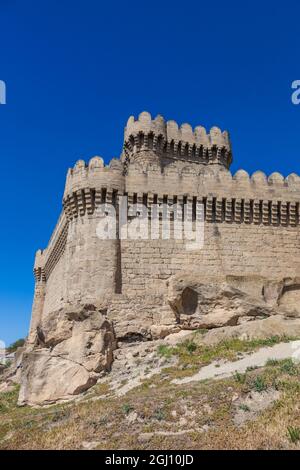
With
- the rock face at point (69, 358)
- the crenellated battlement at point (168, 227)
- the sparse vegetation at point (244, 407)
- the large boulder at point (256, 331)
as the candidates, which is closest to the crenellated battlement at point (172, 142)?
the crenellated battlement at point (168, 227)

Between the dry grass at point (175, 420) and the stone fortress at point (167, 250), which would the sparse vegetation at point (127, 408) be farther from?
the stone fortress at point (167, 250)

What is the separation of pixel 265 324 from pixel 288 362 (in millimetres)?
3557

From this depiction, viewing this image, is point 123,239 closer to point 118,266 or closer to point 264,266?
point 118,266

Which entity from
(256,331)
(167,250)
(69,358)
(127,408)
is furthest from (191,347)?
(167,250)

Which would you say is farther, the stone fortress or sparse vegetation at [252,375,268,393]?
the stone fortress

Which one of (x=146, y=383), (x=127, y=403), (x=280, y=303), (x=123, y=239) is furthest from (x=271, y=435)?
(x=123, y=239)

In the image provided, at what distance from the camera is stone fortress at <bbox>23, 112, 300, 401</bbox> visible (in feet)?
51.2

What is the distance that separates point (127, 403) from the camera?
9.26 metres

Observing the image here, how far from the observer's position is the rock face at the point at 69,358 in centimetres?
1271

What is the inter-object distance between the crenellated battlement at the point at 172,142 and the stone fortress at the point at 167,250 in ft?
26.5

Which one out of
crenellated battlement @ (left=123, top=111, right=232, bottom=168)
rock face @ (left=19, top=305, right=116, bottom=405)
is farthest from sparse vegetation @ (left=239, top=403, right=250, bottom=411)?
crenellated battlement @ (left=123, top=111, right=232, bottom=168)

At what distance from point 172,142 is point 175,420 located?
2199cm

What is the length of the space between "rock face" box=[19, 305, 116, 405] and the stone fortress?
10.1 inches

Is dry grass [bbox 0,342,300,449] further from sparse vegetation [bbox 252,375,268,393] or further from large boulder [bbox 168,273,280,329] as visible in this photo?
large boulder [bbox 168,273,280,329]
